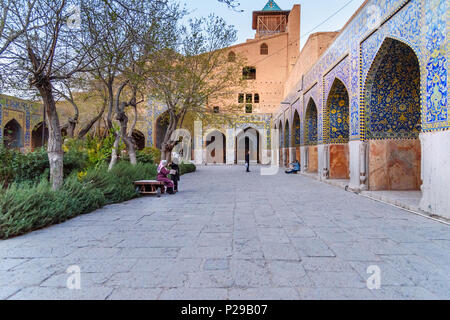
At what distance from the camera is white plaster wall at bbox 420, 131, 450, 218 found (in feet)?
13.6

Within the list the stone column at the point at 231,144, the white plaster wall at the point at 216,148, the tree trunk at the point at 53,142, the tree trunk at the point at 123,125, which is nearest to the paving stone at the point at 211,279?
the tree trunk at the point at 53,142

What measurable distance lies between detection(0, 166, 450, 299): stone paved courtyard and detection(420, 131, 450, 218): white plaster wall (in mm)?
397

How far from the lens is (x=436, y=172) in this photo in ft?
14.3

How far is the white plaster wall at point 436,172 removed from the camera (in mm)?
4152

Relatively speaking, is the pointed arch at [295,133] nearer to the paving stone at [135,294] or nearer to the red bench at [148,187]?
the red bench at [148,187]

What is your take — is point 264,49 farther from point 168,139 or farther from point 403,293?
point 403,293

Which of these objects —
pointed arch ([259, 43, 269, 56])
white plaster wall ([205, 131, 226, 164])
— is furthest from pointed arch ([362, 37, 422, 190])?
white plaster wall ([205, 131, 226, 164])

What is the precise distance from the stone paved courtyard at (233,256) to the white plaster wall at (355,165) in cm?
256

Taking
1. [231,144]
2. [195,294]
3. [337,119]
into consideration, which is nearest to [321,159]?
[337,119]

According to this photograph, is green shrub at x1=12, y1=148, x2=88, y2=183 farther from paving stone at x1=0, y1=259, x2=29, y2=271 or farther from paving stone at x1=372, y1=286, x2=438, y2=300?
paving stone at x1=372, y1=286, x2=438, y2=300

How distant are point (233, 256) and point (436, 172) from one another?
12.3 feet

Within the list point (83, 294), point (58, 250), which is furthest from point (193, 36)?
point (83, 294)

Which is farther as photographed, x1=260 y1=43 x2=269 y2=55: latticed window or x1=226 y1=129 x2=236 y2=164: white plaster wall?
x1=260 y1=43 x2=269 y2=55: latticed window
